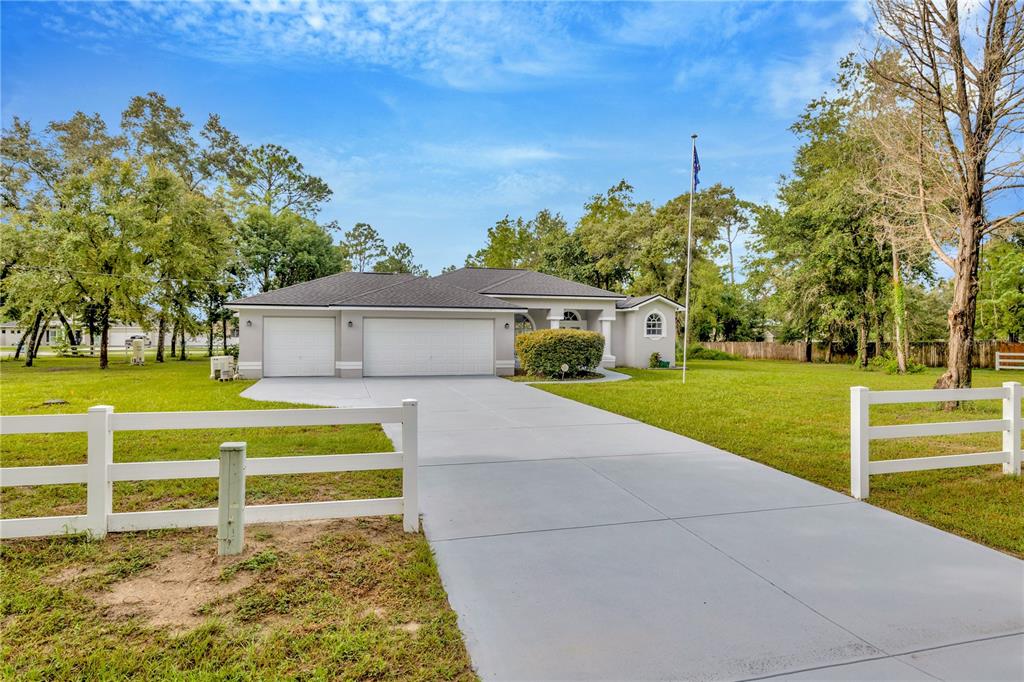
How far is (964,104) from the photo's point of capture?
1013 cm

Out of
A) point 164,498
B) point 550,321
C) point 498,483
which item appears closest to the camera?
point 164,498

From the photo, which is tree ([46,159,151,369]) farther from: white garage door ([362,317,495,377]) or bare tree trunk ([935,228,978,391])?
bare tree trunk ([935,228,978,391])

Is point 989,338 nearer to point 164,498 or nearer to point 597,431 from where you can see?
point 597,431

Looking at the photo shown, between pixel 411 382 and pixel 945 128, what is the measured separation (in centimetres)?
1396

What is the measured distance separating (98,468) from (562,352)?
1438 centimetres

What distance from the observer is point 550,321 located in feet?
73.2

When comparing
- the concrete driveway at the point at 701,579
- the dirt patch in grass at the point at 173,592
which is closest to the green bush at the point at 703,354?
the concrete driveway at the point at 701,579

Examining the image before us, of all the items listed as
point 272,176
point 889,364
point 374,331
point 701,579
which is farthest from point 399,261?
point 701,579

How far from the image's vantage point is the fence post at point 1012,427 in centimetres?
554

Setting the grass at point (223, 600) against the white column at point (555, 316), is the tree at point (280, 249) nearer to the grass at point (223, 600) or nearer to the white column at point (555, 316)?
the white column at point (555, 316)

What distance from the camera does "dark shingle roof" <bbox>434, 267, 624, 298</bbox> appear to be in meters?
21.8

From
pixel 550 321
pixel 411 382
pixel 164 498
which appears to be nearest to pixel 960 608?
pixel 164 498

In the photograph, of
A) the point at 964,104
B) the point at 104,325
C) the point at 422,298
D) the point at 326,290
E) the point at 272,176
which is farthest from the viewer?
the point at 272,176

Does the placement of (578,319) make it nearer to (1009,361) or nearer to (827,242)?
(827,242)
